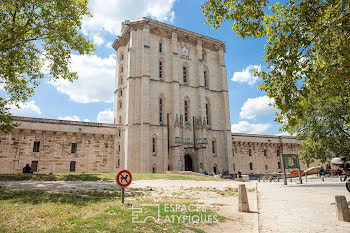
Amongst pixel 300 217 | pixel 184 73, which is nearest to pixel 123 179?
pixel 300 217

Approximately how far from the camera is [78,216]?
20.1 ft

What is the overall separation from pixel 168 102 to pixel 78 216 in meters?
29.1

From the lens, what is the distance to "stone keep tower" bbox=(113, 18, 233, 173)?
31.6 m

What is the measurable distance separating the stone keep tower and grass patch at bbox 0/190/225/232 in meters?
22.4

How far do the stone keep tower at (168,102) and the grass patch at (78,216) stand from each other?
2240 cm

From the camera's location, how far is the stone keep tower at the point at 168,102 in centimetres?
3156

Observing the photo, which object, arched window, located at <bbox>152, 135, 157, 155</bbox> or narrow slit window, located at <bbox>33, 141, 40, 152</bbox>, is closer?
narrow slit window, located at <bbox>33, 141, 40, 152</bbox>

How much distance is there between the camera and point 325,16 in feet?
26.0

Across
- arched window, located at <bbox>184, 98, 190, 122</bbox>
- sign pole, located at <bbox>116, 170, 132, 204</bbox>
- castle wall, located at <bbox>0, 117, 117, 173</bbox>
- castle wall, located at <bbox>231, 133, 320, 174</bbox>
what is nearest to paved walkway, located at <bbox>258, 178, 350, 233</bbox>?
sign pole, located at <bbox>116, 170, 132, 204</bbox>

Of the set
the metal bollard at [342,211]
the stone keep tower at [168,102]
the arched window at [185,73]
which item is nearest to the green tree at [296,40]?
the metal bollard at [342,211]

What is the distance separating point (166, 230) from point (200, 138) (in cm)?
2879

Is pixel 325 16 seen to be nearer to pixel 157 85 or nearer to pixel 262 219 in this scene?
pixel 262 219
